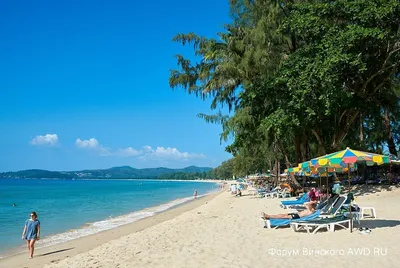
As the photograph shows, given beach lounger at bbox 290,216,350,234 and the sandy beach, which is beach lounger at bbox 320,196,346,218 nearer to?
beach lounger at bbox 290,216,350,234

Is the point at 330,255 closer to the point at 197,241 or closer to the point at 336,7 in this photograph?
the point at 197,241

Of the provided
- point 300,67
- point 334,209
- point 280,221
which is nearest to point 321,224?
point 334,209

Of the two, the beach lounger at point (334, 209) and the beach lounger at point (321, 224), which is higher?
the beach lounger at point (334, 209)

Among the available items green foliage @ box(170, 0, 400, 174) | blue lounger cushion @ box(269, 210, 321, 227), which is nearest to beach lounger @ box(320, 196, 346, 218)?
blue lounger cushion @ box(269, 210, 321, 227)

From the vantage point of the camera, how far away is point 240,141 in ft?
74.7

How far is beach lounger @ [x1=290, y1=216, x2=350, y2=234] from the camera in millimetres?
8969

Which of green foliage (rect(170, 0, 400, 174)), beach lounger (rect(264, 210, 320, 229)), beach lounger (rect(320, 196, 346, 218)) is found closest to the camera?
beach lounger (rect(320, 196, 346, 218))

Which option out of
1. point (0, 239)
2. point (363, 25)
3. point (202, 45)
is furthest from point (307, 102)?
point (0, 239)

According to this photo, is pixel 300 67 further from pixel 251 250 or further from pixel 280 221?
pixel 251 250

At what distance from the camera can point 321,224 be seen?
905 cm

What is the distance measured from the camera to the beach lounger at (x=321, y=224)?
8.97 meters

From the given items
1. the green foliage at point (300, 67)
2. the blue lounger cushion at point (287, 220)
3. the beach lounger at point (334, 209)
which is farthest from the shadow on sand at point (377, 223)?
the green foliage at point (300, 67)

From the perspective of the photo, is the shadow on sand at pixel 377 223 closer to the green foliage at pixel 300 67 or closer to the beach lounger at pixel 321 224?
the beach lounger at pixel 321 224

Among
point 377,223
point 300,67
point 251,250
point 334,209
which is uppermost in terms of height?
point 300,67
